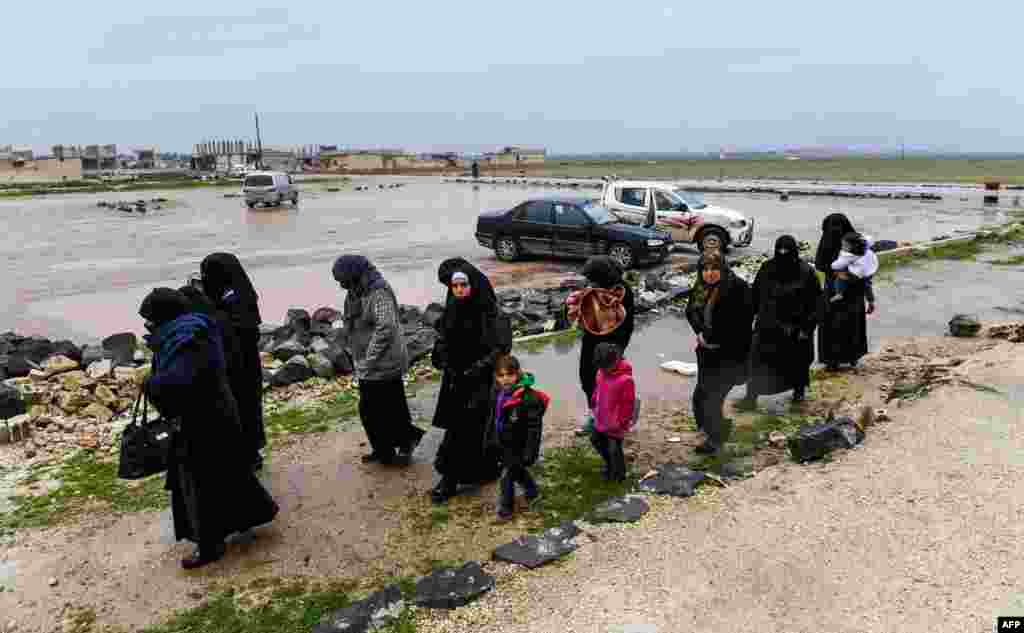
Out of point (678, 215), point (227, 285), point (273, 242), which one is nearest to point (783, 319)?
point (227, 285)

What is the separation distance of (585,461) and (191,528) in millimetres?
2752

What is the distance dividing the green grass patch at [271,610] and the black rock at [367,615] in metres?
0.05

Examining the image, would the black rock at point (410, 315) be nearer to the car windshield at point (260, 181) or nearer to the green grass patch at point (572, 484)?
the green grass patch at point (572, 484)

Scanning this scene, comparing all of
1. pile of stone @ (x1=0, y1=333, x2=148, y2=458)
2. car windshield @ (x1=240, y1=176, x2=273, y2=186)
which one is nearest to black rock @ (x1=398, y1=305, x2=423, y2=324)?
pile of stone @ (x1=0, y1=333, x2=148, y2=458)

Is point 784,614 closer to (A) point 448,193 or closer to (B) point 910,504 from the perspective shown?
(B) point 910,504

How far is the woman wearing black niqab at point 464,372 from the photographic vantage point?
504cm

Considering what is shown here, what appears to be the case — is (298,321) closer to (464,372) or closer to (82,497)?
(82,497)

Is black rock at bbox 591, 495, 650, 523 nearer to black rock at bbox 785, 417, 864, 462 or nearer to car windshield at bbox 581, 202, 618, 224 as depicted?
black rock at bbox 785, 417, 864, 462

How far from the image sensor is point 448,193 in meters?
45.5

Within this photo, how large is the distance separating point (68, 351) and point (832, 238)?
8732 millimetres

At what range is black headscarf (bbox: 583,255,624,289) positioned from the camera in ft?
18.1

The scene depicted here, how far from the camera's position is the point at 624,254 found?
1555cm

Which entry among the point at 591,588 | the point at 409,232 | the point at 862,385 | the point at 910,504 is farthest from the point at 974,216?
the point at 591,588

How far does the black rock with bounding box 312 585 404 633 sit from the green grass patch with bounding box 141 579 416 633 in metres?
0.05
